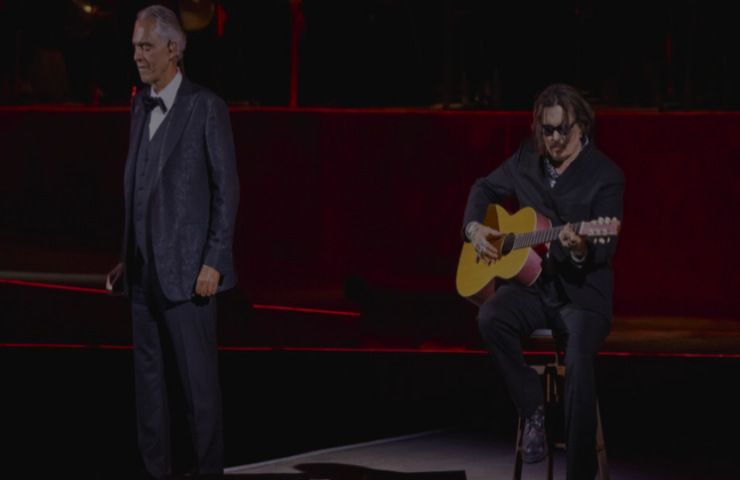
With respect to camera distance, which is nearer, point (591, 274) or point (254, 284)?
point (591, 274)

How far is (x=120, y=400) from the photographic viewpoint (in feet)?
19.5

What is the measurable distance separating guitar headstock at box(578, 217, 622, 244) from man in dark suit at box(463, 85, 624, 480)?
0.04m

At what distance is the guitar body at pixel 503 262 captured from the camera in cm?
432

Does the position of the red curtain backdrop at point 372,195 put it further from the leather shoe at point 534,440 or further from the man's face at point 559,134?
the leather shoe at point 534,440

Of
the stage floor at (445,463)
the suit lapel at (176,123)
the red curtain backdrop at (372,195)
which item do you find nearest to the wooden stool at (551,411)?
the stage floor at (445,463)

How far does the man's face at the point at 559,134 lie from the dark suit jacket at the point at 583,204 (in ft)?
0.13

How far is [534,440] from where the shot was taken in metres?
4.30

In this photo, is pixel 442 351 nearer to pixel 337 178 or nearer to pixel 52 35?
pixel 337 178

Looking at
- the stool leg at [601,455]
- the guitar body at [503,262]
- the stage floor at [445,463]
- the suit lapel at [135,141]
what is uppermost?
the suit lapel at [135,141]

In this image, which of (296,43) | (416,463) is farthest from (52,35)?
(416,463)

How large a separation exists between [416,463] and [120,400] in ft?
5.61

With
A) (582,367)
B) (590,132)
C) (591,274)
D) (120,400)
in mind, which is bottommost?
(120,400)

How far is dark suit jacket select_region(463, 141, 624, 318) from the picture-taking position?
13.6 feet

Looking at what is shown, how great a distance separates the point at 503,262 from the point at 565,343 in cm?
34
